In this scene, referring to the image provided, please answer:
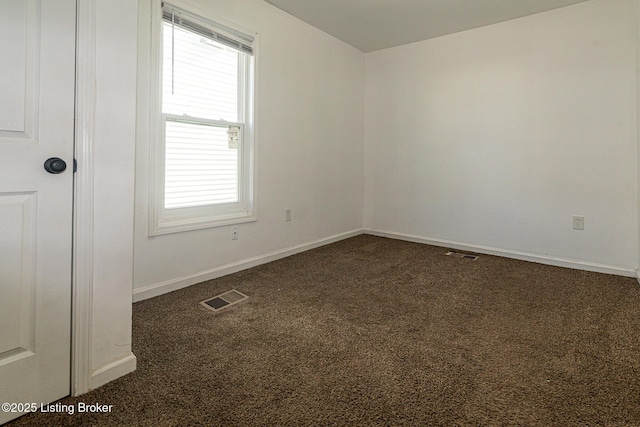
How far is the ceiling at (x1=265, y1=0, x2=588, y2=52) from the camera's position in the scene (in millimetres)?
3137

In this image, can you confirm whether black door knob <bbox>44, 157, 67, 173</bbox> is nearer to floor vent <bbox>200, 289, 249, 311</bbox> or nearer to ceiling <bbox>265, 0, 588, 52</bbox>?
floor vent <bbox>200, 289, 249, 311</bbox>

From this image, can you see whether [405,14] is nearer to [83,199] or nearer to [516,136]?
[516,136]

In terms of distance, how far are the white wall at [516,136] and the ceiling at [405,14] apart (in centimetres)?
19

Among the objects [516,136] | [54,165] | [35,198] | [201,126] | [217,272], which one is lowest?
[217,272]

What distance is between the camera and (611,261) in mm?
3066

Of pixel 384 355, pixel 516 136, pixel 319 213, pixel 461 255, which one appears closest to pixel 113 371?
pixel 384 355

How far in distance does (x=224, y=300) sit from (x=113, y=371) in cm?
95

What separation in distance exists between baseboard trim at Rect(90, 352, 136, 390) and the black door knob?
2.71 ft

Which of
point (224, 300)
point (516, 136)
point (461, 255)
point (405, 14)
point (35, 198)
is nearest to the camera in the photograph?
point (35, 198)

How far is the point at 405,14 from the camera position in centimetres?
338

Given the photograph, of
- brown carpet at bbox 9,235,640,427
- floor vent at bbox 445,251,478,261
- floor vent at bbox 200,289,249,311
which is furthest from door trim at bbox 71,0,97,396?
floor vent at bbox 445,251,478,261

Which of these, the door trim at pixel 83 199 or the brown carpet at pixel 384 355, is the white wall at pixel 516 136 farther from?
the door trim at pixel 83 199

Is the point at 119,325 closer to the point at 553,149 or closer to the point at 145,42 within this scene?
the point at 145,42

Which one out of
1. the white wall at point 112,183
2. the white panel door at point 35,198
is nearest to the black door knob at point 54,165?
the white panel door at point 35,198
